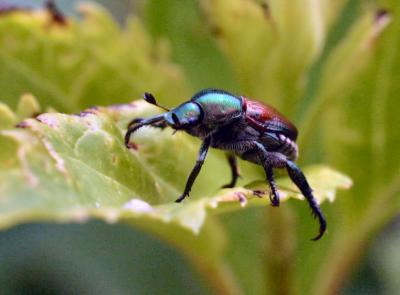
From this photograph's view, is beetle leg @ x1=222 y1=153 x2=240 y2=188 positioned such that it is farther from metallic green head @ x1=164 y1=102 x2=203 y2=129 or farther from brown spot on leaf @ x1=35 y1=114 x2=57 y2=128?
brown spot on leaf @ x1=35 y1=114 x2=57 y2=128

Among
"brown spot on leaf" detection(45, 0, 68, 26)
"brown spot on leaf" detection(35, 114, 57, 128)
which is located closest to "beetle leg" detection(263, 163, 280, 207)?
"brown spot on leaf" detection(35, 114, 57, 128)

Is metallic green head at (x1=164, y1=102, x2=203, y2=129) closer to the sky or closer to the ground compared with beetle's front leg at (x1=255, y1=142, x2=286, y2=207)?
closer to the sky

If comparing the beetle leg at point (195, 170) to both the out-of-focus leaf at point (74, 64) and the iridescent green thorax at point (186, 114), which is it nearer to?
the iridescent green thorax at point (186, 114)

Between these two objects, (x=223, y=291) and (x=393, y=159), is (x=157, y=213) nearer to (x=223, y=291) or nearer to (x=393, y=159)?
(x=223, y=291)

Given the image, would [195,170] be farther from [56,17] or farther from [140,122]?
[56,17]

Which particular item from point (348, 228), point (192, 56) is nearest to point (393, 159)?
point (348, 228)

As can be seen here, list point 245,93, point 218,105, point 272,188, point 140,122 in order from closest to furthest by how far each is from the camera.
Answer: point 272,188
point 140,122
point 218,105
point 245,93

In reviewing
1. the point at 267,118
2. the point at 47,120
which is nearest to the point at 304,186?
the point at 267,118
